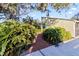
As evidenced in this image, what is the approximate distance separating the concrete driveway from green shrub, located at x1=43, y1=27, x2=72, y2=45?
0.20ft

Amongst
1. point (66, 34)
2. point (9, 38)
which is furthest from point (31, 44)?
point (66, 34)

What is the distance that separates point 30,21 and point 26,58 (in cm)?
39

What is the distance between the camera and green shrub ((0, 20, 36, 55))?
2.13m

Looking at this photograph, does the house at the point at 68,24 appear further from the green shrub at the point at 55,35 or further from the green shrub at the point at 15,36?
the green shrub at the point at 15,36

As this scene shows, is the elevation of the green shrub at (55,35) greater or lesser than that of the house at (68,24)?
lesser

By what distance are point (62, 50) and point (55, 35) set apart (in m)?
0.17

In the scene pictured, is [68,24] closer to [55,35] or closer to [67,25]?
[67,25]

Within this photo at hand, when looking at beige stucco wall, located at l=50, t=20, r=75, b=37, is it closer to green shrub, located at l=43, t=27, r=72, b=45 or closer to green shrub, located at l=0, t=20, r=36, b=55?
green shrub, located at l=43, t=27, r=72, b=45

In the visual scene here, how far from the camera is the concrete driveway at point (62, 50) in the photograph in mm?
2101

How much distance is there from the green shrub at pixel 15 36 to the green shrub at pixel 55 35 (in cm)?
14

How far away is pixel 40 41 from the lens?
2.16 meters

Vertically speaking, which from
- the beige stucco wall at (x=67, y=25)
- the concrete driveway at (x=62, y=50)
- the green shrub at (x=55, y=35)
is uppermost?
the beige stucco wall at (x=67, y=25)

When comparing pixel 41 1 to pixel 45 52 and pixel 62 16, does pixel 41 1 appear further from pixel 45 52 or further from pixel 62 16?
pixel 45 52

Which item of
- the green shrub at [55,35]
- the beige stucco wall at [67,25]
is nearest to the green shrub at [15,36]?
the green shrub at [55,35]
